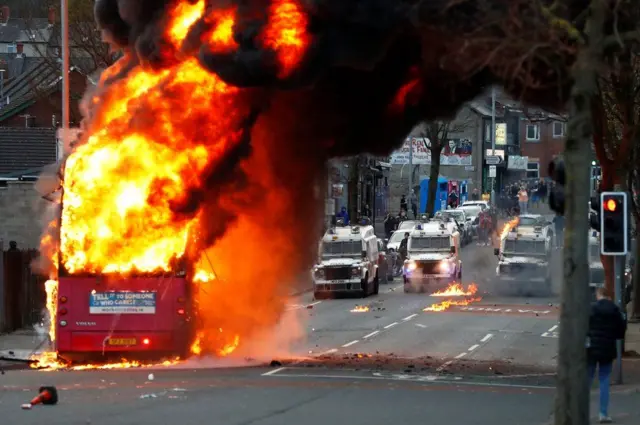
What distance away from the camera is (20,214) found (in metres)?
40.6

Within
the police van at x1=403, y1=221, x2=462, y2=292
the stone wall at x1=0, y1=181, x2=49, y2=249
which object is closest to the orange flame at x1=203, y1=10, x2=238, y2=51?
the stone wall at x1=0, y1=181, x2=49, y2=249

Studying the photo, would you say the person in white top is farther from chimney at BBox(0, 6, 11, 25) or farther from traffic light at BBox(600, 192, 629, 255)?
traffic light at BBox(600, 192, 629, 255)

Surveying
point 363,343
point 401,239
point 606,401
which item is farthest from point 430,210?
point 606,401

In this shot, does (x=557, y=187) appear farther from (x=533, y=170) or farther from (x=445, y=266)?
(x=533, y=170)

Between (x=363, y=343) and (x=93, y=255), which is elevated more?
(x=93, y=255)

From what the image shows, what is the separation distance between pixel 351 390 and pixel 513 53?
24.7 feet

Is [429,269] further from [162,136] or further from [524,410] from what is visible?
[524,410]

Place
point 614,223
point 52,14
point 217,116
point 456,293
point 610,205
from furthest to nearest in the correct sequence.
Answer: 1. point 456,293
2. point 52,14
3. point 217,116
4. point 614,223
5. point 610,205

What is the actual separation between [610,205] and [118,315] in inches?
332

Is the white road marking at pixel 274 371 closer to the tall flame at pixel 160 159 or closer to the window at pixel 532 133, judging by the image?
the tall flame at pixel 160 159

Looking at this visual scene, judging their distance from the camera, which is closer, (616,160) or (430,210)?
(616,160)

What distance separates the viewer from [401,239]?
188 feet

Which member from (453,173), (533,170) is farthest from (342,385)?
(533,170)

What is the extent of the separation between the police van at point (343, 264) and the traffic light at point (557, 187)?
28.9 metres
